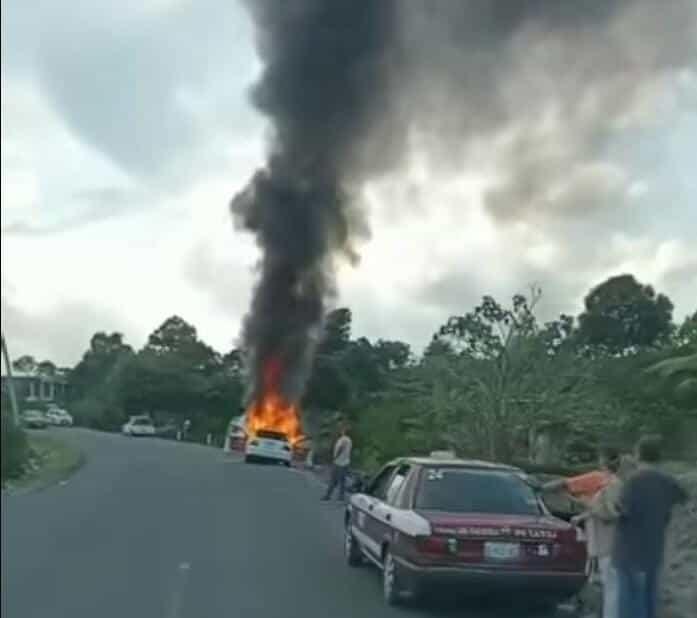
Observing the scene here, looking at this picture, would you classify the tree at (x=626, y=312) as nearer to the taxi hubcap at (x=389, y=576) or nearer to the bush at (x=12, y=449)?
the taxi hubcap at (x=389, y=576)

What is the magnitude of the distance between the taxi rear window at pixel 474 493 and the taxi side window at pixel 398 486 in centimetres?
36

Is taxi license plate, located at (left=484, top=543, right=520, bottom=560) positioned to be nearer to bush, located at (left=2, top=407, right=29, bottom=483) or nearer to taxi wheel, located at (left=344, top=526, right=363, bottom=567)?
taxi wheel, located at (left=344, top=526, right=363, bottom=567)

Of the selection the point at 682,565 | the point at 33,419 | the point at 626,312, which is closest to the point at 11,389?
the point at 33,419

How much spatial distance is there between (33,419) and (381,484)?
32.8 ft

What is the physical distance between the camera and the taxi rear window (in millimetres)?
10945

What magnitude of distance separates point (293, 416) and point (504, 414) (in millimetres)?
27369

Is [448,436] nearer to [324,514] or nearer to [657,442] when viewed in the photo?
[324,514]

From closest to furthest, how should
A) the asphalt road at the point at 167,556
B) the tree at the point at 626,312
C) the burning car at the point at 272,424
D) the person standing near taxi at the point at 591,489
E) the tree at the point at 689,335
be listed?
the asphalt road at the point at 167,556 → the person standing near taxi at the point at 591,489 → the tree at the point at 689,335 → the burning car at the point at 272,424 → the tree at the point at 626,312

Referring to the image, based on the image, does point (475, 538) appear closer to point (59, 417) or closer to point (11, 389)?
point (59, 417)

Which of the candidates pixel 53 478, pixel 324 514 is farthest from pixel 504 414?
pixel 53 478

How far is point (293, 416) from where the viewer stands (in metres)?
54.2

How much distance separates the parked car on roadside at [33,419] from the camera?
9.80 ft

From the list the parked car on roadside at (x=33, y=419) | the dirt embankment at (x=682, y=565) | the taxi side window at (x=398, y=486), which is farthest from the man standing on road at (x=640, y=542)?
the parked car on roadside at (x=33, y=419)

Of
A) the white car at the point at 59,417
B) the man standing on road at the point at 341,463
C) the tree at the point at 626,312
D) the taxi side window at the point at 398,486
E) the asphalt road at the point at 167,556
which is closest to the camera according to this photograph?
the white car at the point at 59,417
